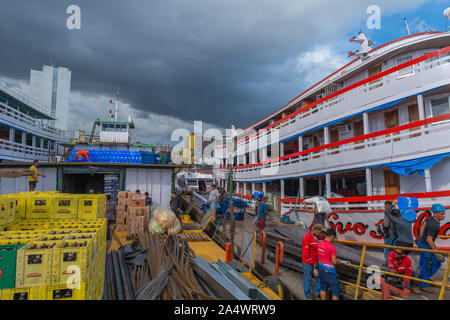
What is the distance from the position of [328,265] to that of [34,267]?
481 centimetres

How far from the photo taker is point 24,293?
302 cm

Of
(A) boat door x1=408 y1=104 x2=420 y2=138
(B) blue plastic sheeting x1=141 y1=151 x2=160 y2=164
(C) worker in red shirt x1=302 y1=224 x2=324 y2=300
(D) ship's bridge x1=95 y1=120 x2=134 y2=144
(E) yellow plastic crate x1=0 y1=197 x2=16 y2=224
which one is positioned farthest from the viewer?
(D) ship's bridge x1=95 y1=120 x2=134 y2=144

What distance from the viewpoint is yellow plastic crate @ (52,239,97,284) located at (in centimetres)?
313

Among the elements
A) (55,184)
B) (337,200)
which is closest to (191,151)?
(55,184)

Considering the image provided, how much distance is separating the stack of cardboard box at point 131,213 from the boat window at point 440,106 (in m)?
13.0

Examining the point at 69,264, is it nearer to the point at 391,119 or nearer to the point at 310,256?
the point at 310,256

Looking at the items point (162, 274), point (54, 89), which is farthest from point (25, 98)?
point (54, 89)

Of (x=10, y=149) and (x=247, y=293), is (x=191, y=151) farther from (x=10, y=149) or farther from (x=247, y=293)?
(x=247, y=293)

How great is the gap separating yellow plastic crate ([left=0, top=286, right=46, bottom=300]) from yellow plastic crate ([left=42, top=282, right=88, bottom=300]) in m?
0.07

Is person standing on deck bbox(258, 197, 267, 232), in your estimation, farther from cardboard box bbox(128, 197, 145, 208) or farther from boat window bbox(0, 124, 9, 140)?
boat window bbox(0, 124, 9, 140)

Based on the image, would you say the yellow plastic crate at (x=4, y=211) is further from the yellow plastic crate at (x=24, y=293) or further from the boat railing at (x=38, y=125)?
the boat railing at (x=38, y=125)

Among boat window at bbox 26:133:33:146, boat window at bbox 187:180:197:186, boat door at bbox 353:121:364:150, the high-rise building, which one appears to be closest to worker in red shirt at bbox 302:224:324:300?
boat door at bbox 353:121:364:150

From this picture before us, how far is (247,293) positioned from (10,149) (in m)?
25.5

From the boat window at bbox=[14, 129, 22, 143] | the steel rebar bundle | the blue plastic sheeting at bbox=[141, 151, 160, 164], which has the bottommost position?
the steel rebar bundle
